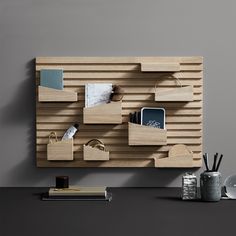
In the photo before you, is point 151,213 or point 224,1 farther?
point 224,1

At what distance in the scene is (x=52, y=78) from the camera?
255 cm

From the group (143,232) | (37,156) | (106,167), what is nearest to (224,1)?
(106,167)

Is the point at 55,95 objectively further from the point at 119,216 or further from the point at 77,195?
the point at 119,216

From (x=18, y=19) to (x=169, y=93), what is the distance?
2.48 ft

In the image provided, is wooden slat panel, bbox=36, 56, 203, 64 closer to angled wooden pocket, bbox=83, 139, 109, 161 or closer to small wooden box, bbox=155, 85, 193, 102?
small wooden box, bbox=155, 85, 193, 102

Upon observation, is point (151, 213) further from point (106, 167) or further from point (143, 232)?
point (106, 167)

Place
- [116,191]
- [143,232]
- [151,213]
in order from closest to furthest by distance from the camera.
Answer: [143,232], [151,213], [116,191]

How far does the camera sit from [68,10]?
259 cm

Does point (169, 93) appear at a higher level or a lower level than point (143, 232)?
higher

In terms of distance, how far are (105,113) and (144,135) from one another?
19 centimetres

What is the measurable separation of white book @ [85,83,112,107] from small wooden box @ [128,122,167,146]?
0.17 metres

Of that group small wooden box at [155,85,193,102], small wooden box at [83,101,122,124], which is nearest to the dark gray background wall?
small wooden box at [155,85,193,102]

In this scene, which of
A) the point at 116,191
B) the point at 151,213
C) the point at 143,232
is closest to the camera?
the point at 143,232

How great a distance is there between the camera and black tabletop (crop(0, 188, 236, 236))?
1.77 meters
